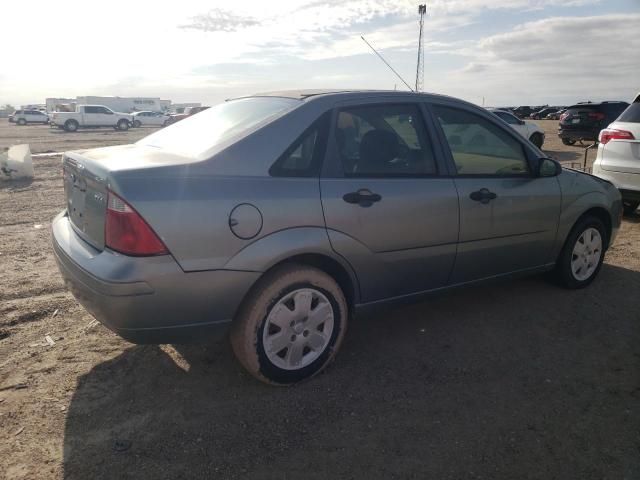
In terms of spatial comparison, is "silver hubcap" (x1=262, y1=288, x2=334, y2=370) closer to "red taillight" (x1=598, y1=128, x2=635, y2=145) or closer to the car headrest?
the car headrest

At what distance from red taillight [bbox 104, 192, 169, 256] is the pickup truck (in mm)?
36228

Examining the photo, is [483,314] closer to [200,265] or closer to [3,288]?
[200,265]

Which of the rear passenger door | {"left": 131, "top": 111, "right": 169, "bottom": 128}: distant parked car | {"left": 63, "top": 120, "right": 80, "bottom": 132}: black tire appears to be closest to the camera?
the rear passenger door

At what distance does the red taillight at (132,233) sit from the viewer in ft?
8.16

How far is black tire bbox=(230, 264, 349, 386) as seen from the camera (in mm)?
2818

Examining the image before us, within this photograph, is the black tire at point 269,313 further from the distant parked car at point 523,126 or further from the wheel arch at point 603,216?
the distant parked car at point 523,126

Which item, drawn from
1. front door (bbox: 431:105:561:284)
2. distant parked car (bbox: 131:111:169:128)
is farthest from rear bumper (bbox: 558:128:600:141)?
distant parked car (bbox: 131:111:169:128)

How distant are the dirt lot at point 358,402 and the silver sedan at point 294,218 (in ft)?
1.19

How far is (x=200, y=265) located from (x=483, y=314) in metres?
2.55

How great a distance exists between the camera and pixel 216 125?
10.9ft

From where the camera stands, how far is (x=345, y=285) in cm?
322

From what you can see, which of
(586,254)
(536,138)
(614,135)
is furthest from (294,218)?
(536,138)

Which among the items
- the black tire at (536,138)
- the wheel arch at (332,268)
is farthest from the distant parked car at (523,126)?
the wheel arch at (332,268)

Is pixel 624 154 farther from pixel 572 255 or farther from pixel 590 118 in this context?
pixel 590 118
